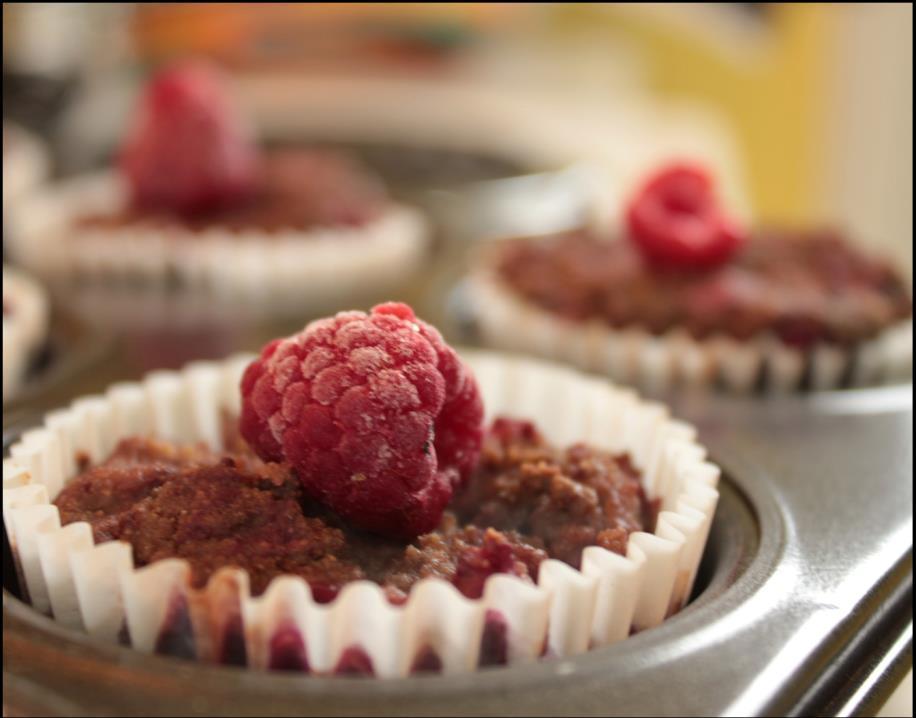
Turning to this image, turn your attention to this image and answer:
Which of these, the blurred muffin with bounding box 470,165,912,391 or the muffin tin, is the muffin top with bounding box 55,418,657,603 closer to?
the muffin tin

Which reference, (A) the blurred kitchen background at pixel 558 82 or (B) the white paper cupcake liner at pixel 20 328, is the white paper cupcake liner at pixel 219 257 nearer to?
(B) the white paper cupcake liner at pixel 20 328

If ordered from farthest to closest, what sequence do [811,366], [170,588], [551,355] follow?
[551,355], [811,366], [170,588]

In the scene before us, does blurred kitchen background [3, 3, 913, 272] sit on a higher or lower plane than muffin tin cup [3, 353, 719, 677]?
higher

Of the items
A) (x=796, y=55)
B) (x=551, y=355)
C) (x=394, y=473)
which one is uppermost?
(x=796, y=55)

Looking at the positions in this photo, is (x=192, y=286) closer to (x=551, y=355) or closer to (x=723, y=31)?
(x=551, y=355)

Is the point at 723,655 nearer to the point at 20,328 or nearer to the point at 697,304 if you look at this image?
the point at 697,304

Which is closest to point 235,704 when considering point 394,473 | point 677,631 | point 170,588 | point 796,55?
point 170,588

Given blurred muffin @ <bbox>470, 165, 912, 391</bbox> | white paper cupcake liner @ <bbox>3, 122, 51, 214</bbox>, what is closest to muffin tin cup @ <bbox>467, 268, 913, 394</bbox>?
blurred muffin @ <bbox>470, 165, 912, 391</bbox>
